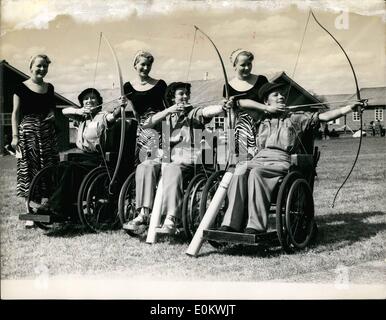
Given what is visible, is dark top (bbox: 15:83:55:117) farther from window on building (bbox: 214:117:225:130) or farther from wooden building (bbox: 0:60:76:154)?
window on building (bbox: 214:117:225:130)

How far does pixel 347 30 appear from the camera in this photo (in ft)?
16.9

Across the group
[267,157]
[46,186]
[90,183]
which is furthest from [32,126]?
[267,157]

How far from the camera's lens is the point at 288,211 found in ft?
14.8

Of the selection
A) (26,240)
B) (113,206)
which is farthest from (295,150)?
(26,240)

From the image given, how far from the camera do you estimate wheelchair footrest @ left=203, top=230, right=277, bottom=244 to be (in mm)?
4436

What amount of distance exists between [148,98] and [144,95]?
1.8 inches

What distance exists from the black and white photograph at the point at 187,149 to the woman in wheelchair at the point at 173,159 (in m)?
0.01

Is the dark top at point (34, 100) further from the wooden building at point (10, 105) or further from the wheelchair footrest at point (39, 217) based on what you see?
the wheelchair footrest at point (39, 217)

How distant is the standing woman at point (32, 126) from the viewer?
5.70m

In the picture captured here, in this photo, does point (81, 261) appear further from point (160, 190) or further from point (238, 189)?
point (238, 189)

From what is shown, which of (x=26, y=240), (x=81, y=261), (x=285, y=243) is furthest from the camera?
(x=26, y=240)

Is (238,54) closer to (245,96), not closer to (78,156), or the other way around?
(245,96)

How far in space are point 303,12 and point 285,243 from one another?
1.96 m

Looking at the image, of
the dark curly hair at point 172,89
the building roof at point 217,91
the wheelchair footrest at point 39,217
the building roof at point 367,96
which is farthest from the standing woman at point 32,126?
the building roof at point 367,96
